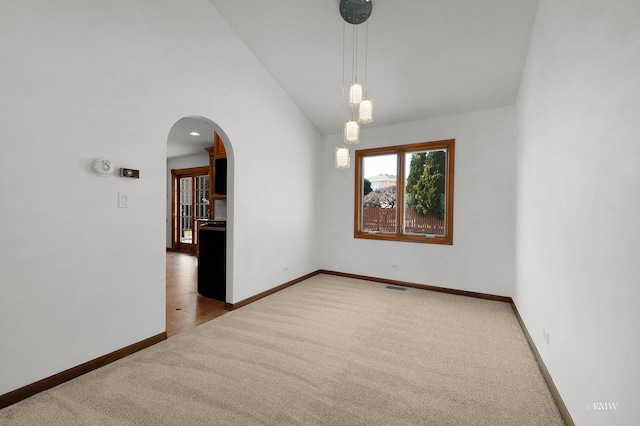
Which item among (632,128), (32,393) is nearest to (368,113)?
(632,128)

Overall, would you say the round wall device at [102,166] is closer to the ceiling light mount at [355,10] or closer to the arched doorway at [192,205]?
the arched doorway at [192,205]

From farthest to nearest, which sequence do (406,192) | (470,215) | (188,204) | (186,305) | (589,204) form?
(188,204), (406,192), (470,215), (186,305), (589,204)

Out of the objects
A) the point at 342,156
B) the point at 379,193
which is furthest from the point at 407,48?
the point at 379,193

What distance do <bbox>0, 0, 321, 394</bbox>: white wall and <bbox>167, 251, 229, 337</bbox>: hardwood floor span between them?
436 millimetres

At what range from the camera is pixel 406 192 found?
15.1 ft

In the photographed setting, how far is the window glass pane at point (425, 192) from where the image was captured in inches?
170

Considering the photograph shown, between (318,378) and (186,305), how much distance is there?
2259mm

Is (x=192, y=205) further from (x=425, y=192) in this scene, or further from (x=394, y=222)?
(x=425, y=192)

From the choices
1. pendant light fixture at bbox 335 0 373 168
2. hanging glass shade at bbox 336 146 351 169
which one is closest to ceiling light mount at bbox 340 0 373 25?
pendant light fixture at bbox 335 0 373 168

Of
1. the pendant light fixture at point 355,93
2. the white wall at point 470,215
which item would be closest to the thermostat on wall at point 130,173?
the pendant light fixture at point 355,93

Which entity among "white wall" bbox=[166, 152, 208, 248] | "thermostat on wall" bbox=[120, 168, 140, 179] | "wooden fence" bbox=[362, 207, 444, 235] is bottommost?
"wooden fence" bbox=[362, 207, 444, 235]

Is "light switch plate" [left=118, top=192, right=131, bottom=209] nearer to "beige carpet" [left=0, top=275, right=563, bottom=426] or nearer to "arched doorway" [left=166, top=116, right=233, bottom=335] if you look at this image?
"arched doorway" [left=166, top=116, right=233, bottom=335]

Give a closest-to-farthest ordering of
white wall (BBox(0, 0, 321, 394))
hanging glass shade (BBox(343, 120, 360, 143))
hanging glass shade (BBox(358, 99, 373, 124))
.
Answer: white wall (BBox(0, 0, 321, 394)) → hanging glass shade (BBox(358, 99, 373, 124)) → hanging glass shade (BBox(343, 120, 360, 143))

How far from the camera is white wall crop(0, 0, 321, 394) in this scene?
5.91 feet
